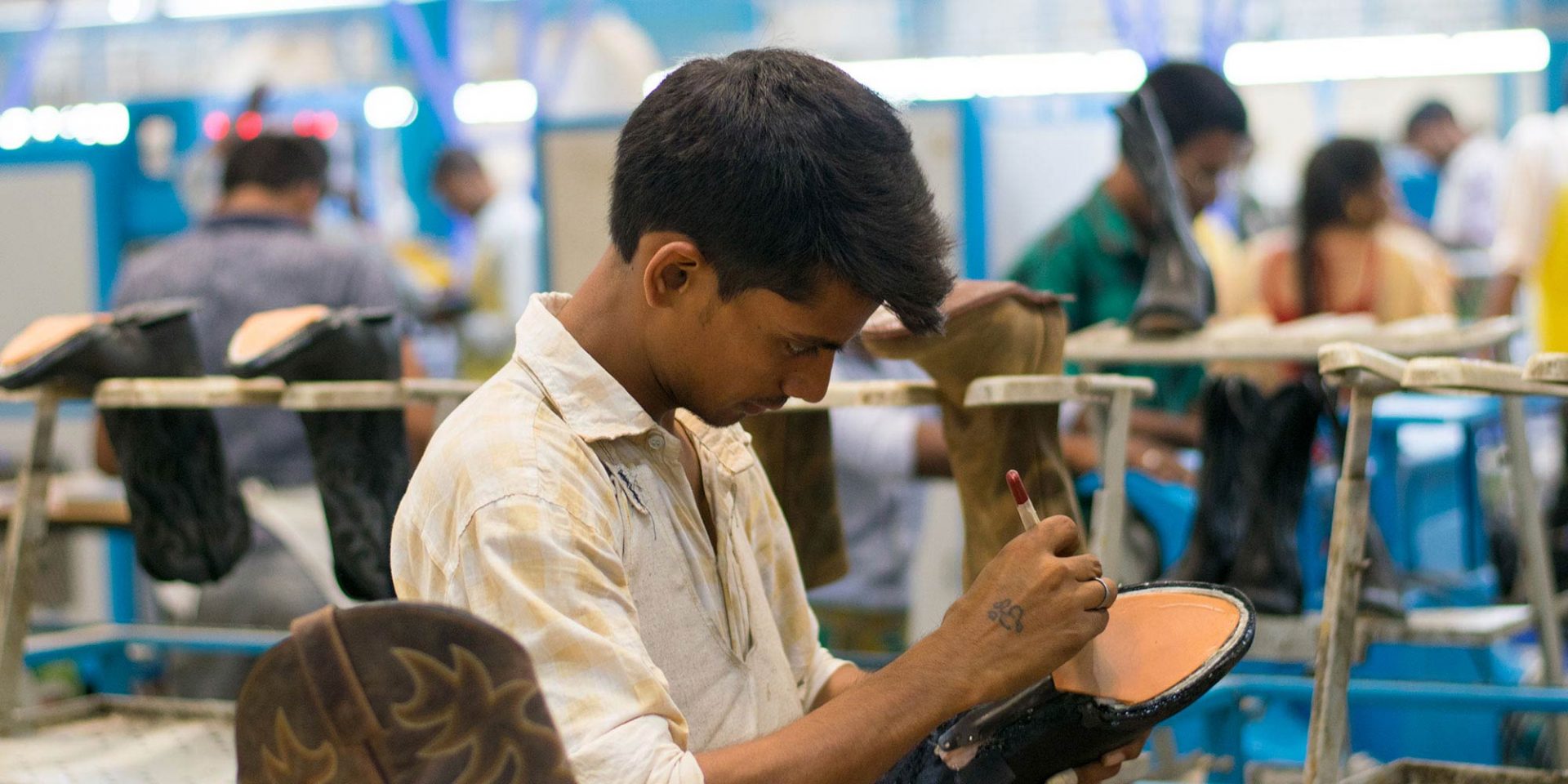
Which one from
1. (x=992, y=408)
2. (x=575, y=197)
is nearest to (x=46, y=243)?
(x=575, y=197)

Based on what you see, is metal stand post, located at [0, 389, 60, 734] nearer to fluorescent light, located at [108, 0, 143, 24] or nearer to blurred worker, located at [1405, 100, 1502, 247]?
blurred worker, located at [1405, 100, 1502, 247]

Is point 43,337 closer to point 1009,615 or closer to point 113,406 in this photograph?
point 113,406

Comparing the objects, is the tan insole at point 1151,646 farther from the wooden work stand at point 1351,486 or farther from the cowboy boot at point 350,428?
the cowboy boot at point 350,428

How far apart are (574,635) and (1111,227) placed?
2308 millimetres

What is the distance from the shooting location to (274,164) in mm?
3627

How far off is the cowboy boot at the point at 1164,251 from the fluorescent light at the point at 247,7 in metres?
6.32

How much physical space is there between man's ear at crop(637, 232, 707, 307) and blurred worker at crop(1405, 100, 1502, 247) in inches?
252

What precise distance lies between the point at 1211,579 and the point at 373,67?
7.64 metres

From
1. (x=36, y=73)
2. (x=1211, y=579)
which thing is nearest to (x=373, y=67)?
(x=36, y=73)

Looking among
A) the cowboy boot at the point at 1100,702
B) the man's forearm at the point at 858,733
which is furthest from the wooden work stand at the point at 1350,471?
the man's forearm at the point at 858,733

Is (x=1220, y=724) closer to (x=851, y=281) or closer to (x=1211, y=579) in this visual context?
(x=1211, y=579)

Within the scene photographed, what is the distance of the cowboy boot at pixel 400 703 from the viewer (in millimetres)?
1053

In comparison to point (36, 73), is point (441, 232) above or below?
below

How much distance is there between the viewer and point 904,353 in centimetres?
199
